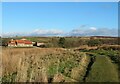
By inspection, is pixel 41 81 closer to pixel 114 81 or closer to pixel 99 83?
pixel 99 83

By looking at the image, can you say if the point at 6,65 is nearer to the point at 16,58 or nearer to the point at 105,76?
the point at 16,58

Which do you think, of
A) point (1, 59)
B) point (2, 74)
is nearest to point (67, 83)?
point (2, 74)

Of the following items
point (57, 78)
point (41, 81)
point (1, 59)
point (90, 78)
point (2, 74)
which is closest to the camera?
point (41, 81)

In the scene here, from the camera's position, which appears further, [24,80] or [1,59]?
[1,59]

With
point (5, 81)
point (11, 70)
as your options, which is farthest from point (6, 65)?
point (5, 81)

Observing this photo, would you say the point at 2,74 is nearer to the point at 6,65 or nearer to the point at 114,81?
the point at 6,65

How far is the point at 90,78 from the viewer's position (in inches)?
512

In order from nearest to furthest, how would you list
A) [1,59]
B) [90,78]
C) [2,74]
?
[90,78] < [2,74] < [1,59]

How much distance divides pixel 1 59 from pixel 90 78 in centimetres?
512

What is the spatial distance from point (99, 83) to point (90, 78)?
4.37 ft

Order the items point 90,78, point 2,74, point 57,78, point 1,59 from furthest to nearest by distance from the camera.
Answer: point 1,59
point 2,74
point 90,78
point 57,78

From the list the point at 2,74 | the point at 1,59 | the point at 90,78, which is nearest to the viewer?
the point at 90,78

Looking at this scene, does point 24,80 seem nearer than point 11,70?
Yes

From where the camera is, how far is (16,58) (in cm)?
1551
